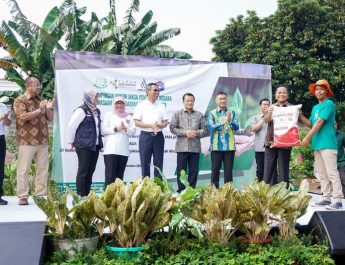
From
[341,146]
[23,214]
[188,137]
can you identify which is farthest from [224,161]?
[23,214]

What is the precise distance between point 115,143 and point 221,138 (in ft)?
4.07

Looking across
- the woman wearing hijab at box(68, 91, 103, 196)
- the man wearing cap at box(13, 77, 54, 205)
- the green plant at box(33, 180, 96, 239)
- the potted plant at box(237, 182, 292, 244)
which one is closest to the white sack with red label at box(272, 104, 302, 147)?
the woman wearing hijab at box(68, 91, 103, 196)

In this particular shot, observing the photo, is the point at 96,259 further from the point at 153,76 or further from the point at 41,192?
the point at 153,76

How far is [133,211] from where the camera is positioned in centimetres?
237

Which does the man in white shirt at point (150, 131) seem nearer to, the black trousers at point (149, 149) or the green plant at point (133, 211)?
the black trousers at point (149, 149)

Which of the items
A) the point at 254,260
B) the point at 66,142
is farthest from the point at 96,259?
the point at 66,142

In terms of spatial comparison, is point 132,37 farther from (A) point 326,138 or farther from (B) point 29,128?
(A) point 326,138

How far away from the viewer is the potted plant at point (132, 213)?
7.84 ft

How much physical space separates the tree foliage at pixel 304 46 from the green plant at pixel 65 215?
12.2m

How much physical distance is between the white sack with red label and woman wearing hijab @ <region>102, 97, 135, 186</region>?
5.32ft

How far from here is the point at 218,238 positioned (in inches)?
102

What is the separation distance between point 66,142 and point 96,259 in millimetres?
3567

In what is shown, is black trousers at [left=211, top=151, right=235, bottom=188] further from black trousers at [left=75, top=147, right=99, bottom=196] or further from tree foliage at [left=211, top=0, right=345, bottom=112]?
tree foliage at [left=211, top=0, right=345, bottom=112]

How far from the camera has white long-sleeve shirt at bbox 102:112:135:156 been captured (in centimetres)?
495
